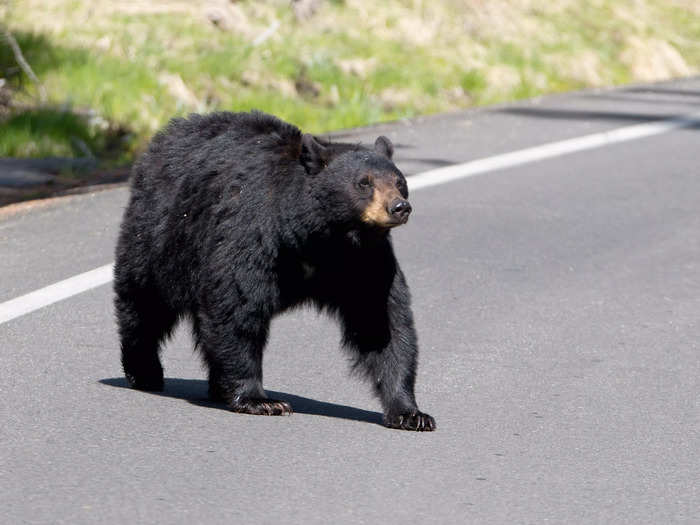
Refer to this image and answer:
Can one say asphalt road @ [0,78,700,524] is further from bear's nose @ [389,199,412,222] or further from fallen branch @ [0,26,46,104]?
fallen branch @ [0,26,46,104]

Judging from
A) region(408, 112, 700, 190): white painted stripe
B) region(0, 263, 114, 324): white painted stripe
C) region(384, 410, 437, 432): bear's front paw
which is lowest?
region(0, 263, 114, 324): white painted stripe

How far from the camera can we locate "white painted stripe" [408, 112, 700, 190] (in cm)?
1289

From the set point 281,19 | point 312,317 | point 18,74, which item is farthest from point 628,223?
point 281,19

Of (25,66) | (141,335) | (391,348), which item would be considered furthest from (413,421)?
(25,66)

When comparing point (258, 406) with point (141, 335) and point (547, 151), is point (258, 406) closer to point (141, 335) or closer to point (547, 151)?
point (141, 335)

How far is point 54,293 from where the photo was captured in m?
9.05

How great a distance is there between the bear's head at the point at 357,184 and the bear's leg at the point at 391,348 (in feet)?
1.51

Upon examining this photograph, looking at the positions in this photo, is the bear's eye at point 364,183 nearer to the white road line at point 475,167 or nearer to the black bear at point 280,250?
the black bear at point 280,250

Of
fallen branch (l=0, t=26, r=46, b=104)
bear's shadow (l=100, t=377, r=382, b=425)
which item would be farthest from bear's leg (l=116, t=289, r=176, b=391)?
fallen branch (l=0, t=26, r=46, b=104)

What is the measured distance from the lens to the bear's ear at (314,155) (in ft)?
21.9

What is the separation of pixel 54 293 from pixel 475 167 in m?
5.23

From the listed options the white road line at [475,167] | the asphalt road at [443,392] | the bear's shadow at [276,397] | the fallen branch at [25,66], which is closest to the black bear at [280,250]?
the bear's shadow at [276,397]

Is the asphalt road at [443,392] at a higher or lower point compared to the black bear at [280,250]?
lower

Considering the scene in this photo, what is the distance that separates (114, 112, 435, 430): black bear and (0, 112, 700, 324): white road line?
5.67 feet
